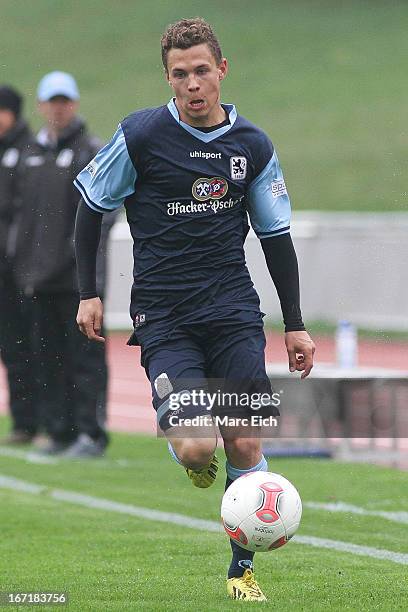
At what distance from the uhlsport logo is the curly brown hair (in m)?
0.48

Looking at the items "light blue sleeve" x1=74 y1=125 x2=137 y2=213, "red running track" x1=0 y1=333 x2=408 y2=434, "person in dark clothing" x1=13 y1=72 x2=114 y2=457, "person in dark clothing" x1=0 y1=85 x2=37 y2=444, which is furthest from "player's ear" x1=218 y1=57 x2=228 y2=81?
"red running track" x1=0 y1=333 x2=408 y2=434

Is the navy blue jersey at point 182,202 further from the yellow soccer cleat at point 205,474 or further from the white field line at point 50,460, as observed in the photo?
the white field line at point 50,460

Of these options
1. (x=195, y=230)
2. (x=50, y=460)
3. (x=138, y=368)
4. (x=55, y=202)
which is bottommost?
(x=138, y=368)

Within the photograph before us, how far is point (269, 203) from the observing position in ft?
18.5

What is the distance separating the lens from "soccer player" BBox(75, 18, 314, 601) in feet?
17.7

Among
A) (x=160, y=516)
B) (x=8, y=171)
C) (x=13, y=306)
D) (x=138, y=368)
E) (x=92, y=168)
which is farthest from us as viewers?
(x=138, y=368)

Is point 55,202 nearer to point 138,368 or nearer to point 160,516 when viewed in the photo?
point 160,516

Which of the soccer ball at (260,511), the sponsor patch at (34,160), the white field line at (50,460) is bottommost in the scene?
the white field line at (50,460)

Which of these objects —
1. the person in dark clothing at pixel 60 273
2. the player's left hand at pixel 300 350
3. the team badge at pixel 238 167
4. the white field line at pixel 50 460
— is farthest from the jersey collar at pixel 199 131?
the white field line at pixel 50 460

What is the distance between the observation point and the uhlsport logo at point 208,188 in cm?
547

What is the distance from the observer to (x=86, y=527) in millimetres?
7488

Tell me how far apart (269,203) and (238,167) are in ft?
0.71

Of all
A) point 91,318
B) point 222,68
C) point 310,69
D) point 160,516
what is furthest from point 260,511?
point 310,69

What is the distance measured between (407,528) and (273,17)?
21767mm
